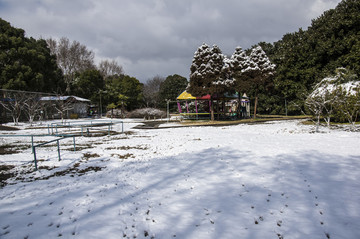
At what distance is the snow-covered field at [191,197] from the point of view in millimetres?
2871

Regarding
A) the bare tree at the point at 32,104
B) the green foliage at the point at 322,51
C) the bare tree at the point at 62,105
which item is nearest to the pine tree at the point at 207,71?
the green foliage at the point at 322,51

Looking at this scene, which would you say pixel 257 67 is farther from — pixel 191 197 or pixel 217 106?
pixel 191 197

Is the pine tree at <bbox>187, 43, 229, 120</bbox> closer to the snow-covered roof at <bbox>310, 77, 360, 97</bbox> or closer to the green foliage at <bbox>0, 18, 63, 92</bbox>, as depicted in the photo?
the snow-covered roof at <bbox>310, 77, 360, 97</bbox>

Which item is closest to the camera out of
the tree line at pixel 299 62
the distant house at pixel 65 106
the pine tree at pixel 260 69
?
A: the tree line at pixel 299 62

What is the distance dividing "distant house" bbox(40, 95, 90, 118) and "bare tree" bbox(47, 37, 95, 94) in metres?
7.66

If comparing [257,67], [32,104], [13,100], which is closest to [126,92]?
[32,104]

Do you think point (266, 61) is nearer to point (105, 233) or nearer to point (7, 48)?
point (105, 233)

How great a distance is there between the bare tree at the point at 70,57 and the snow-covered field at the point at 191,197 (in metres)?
43.3

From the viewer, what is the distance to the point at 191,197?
389 centimetres

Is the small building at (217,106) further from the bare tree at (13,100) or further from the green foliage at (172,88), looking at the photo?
the bare tree at (13,100)

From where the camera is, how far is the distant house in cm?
2801

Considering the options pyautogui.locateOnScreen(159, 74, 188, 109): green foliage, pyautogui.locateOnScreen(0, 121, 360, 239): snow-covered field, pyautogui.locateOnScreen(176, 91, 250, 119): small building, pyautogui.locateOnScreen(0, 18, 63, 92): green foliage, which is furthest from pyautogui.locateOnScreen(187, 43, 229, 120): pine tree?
pyautogui.locateOnScreen(0, 18, 63, 92): green foliage

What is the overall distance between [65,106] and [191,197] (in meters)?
30.4

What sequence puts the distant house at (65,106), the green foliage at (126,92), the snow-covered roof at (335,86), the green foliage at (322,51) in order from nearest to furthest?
the snow-covered roof at (335,86)
the green foliage at (322,51)
the distant house at (65,106)
the green foliage at (126,92)
